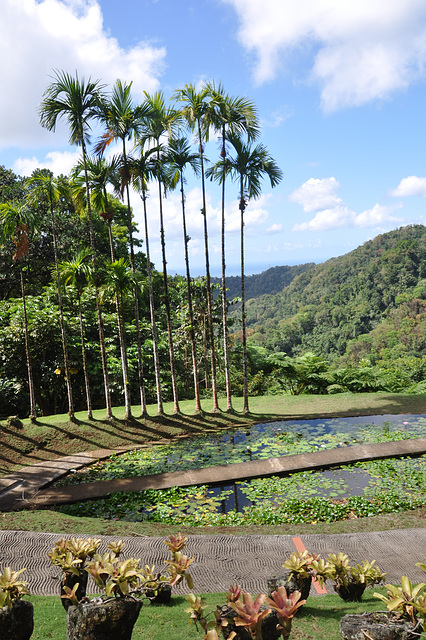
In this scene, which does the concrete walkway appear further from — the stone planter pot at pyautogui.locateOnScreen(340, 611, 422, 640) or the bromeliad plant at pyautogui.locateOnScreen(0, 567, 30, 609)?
the stone planter pot at pyautogui.locateOnScreen(340, 611, 422, 640)

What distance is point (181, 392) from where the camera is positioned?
19750 millimetres

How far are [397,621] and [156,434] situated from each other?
1040 centimetres

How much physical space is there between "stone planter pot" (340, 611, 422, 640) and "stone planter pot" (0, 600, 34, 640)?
7.54ft

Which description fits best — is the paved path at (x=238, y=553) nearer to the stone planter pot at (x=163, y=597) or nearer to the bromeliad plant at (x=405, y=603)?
the stone planter pot at (x=163, y=597)

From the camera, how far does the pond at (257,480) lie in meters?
8.16

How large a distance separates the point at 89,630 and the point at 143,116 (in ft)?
40.0

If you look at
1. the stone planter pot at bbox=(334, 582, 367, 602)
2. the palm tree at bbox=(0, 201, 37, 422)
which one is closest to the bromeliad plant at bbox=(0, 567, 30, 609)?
the stone planter pot at bbox=(334, 582, 367, 602)

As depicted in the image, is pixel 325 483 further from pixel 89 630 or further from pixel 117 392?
pixel 117 392

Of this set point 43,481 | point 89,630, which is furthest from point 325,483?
point 89,630

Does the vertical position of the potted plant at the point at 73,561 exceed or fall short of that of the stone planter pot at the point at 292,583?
it exceeds it

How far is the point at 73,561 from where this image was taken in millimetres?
3857

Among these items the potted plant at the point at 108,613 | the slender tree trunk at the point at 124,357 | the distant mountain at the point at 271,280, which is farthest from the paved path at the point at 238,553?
the distant mountain at the point at 271,280

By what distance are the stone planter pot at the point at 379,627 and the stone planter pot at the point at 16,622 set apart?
2.30 meters

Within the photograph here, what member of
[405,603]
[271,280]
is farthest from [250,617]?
[271,280]
